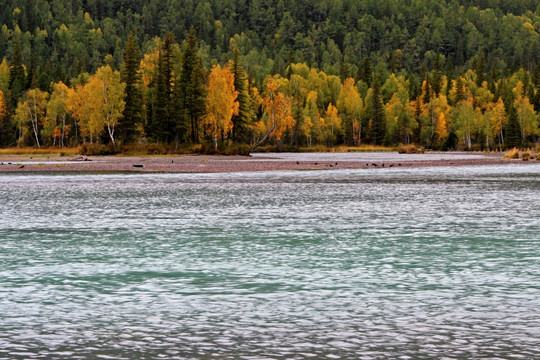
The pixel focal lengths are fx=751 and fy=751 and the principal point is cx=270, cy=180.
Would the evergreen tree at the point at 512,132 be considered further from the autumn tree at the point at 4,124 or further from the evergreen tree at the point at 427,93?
the autumn tree at the point at 4,124

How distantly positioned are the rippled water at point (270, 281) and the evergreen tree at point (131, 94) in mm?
80413

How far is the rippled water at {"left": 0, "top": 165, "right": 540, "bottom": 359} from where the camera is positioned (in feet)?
32.4

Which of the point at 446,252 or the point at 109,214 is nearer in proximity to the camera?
the point at 446,252

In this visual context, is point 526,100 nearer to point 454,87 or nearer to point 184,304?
point 454,87

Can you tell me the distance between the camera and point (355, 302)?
12.3 meters

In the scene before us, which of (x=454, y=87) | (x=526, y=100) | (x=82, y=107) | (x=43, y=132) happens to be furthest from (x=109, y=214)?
(x=454, y=87)

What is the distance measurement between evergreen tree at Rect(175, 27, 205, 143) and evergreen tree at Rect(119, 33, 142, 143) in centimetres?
610

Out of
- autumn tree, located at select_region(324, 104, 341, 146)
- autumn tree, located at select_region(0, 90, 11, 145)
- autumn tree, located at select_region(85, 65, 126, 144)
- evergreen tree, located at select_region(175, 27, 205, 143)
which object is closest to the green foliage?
autumn tree, located at select_region(324, 104, 341, 146)

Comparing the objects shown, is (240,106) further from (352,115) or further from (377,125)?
(352,115)

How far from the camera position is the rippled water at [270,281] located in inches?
389

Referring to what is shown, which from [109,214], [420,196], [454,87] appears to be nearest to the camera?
[109,214]

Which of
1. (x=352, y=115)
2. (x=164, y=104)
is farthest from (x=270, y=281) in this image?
(x=352, y=115)

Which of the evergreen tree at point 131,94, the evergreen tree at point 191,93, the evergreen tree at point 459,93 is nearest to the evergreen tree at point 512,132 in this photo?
the evergreen tree at point 459,93

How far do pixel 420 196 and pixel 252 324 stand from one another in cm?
2345
